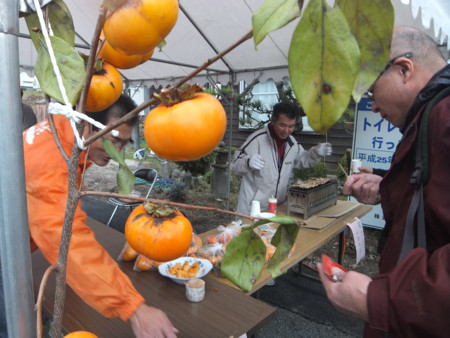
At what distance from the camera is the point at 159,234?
0.64m

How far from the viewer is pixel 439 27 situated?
2.56 m

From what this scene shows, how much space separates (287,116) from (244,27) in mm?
1692

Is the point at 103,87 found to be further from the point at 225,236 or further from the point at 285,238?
the point at 225,236

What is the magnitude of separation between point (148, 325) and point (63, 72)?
83cm

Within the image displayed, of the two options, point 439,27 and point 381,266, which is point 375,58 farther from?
point 439,27

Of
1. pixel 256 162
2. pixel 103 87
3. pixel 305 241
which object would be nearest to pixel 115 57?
pixel 103 87

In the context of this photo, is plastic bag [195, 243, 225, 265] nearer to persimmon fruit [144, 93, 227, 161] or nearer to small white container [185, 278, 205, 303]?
small white container [185, 278, 205, 303]

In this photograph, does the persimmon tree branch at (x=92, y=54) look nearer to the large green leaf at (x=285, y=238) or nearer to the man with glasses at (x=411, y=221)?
the large green leaf at (x=285, y=238)

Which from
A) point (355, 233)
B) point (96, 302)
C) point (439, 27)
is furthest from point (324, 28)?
point (439, 27)

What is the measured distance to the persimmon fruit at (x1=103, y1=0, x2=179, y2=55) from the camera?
1.12ft

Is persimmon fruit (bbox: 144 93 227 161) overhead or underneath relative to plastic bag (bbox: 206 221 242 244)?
overhead

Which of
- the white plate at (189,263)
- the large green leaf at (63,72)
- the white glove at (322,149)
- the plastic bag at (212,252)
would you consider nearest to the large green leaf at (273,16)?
the large green leaf at (63,72)

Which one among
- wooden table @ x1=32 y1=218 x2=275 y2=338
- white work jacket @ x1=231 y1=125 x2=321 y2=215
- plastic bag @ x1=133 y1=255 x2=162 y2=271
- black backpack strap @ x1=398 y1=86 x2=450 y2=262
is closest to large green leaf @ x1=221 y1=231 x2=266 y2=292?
black backpack strap @ x1=398 y1=86 x2=450 y2=262

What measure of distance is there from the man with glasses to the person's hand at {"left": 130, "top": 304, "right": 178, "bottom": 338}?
0.56 m
